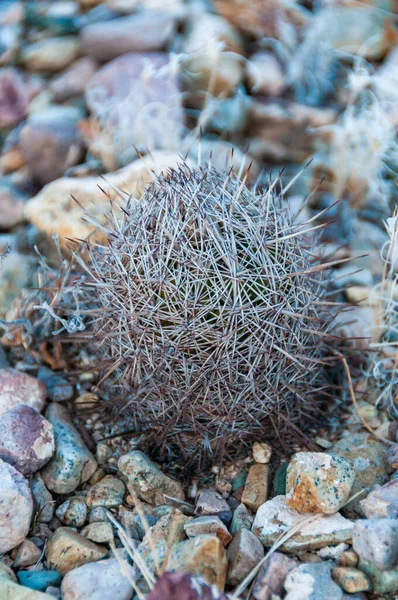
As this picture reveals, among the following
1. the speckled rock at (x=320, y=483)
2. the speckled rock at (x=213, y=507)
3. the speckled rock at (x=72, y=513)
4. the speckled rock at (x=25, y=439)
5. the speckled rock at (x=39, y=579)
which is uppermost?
the speckled rock at (x=320, y=483)

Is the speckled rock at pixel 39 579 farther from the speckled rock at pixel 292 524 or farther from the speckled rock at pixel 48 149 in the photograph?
the speckled rock at pixel 48 149

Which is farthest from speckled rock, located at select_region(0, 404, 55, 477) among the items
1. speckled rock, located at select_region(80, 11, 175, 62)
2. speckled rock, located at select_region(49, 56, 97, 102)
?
speckled rock, located at select_region(80, 11, 175, 62)

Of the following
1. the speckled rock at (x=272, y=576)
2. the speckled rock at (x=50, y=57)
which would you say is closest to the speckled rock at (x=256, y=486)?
the speckled rock at (x=272, y=576)

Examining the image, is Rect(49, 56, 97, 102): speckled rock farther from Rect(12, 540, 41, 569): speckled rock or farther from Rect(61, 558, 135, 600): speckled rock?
Rect(61, 558, 135, 600): speckled rock

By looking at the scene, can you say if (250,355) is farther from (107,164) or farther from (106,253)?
(107,164)

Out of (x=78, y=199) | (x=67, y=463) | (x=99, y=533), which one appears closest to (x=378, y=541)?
(x=99, y=533)

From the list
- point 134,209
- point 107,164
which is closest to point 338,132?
point 107,164
